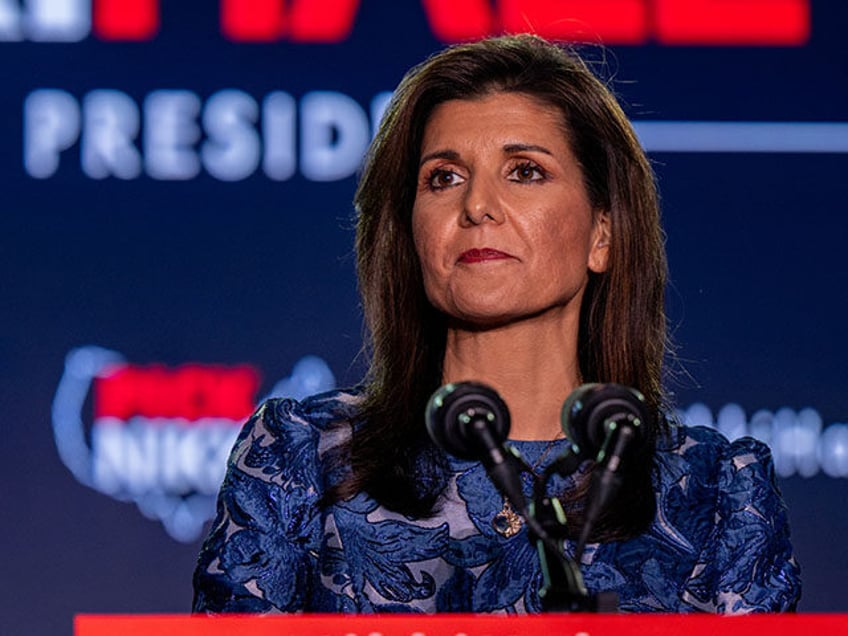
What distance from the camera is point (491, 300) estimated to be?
2.26 metres

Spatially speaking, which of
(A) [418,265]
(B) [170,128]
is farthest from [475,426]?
(B) [170,128]

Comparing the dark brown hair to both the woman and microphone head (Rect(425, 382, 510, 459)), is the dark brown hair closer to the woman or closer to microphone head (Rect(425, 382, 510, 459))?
the woman

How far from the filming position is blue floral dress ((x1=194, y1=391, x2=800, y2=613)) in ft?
7.34

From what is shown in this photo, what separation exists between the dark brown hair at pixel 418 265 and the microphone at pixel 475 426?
760mm

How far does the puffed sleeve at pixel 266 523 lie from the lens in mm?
2188

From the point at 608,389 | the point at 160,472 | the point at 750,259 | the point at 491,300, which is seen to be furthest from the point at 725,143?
the point at 608,389

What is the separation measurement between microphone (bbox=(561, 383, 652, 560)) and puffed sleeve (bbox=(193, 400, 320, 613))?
71 centimetres

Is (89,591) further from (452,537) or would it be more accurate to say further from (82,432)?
(452,537)

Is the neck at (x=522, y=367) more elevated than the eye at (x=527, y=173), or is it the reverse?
the eye at (x=527, y=173)

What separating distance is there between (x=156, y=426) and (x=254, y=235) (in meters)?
0.53

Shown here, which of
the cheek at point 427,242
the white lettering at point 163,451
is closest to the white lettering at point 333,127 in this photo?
the white lettering at point 163,451

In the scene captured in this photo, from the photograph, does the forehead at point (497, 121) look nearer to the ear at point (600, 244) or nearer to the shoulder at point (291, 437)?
the ear at point (600, 244)

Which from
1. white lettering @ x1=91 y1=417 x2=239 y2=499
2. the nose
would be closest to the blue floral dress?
the nose

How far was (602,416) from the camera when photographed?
161cm
